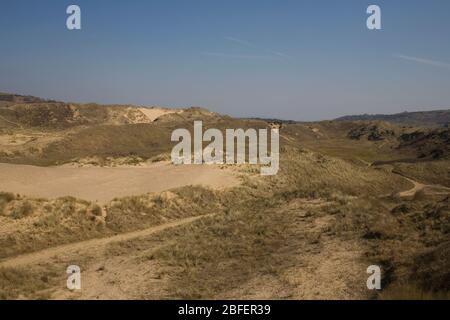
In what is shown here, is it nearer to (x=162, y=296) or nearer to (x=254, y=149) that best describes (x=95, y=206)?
(x=162, y=296)

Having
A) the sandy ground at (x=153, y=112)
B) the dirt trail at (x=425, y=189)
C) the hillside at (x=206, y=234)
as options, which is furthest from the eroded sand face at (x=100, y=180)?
the sandy ground at (x=153, y=112)

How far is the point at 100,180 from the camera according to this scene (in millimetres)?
28109

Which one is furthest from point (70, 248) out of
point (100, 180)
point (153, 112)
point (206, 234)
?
point (153, 112)

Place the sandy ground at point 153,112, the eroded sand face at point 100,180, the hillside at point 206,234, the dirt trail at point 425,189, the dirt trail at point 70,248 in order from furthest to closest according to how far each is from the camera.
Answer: the sandy ground at point 153,112 → the dirt trail at point 425,189 → the eroded sand face at point 100,180 → the dirt trail at point 70,248 → the hillside at point 206,234

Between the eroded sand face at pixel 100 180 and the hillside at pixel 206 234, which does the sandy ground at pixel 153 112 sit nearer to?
the hillside at pixel 206 234

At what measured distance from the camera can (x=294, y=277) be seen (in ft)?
42.6

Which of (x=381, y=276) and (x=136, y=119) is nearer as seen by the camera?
(x=381, y=276)

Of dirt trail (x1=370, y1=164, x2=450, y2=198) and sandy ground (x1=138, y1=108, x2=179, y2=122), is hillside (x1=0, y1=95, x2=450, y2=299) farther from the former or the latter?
sandy ground (x1=138, y1=108, x2=179, y2=122)

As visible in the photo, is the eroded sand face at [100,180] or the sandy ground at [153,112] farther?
the sandy ground at [153,112]

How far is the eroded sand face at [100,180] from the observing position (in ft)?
78.8

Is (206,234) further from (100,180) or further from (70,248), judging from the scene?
(100,180)

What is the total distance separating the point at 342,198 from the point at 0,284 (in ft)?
60.1
